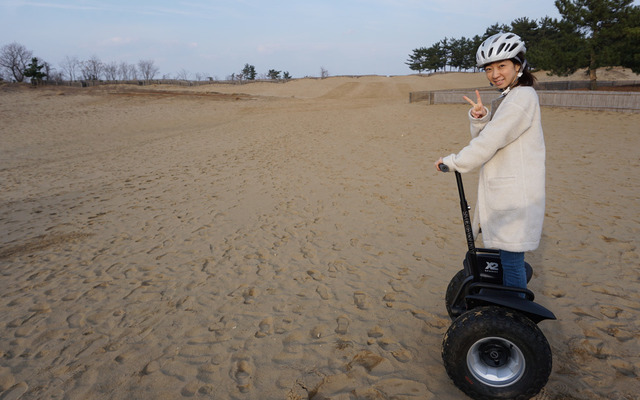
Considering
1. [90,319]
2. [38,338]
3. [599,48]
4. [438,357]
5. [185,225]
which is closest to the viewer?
[438,357]

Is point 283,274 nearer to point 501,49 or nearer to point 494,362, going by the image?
point 494,362

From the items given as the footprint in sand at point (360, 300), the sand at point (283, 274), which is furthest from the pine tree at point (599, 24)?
the footprint in sand at point (360, 300)

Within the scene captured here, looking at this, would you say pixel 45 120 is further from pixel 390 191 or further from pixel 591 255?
pixel 591 255

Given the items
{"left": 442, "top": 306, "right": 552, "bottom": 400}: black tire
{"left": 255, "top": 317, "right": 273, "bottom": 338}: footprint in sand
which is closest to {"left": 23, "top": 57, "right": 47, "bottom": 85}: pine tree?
{"left": 255, "top": 317, "right": 273, "bottom": 338}: footprint in sand

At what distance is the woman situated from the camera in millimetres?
2244

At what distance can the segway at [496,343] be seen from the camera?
235 cm

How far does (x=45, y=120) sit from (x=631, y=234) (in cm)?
2742

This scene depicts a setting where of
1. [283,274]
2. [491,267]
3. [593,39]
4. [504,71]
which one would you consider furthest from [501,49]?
[593,39]

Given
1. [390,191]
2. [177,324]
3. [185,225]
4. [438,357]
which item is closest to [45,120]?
[185,225]

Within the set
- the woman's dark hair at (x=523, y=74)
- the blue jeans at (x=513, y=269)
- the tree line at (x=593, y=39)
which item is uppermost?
the tree line at (x=593, y=39)

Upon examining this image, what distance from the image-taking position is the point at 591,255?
4785 millimetres

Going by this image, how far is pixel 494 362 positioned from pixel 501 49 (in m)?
2.00

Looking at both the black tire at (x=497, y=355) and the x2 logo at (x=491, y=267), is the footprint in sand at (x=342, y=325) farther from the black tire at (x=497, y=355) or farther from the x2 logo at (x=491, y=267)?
the x2 logo at (x=491, y=267)

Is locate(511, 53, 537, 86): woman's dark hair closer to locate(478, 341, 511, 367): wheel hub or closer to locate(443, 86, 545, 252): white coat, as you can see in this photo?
locate(443, 86, 545, 252): white coat
